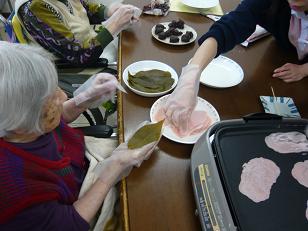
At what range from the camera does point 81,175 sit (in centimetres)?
101

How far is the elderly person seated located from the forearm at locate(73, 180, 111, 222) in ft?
2.50

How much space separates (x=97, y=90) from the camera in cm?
113

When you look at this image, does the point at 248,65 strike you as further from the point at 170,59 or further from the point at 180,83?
the point at 180,83

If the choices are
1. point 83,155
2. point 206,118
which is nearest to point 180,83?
point 206,118

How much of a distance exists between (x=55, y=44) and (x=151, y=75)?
0.51m

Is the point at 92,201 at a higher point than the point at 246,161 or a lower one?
lower

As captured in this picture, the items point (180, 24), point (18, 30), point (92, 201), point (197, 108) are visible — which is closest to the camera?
point (92, 201)

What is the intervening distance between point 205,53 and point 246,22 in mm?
275

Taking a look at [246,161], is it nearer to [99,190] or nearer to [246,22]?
[99,190]

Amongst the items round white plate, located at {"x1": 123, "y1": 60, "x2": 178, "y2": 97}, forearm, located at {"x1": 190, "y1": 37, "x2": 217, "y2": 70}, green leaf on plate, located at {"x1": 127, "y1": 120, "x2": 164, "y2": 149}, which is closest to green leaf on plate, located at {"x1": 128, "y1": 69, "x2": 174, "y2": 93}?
round white plate, located at {"x1": 123, "y1": 60, "x2": 178, "y2": 97}

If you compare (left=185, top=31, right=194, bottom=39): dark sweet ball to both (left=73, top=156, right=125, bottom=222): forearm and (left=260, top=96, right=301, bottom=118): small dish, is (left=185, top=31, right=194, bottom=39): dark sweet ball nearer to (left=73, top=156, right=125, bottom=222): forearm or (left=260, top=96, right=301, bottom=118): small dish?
(left=260, top=96, right=301, bottom=118): small dish

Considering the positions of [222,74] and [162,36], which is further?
[162,36]

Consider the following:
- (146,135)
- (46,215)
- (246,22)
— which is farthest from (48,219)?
(246,22)

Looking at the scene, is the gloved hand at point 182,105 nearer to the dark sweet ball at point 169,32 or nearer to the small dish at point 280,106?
the small dish at point 280,106
